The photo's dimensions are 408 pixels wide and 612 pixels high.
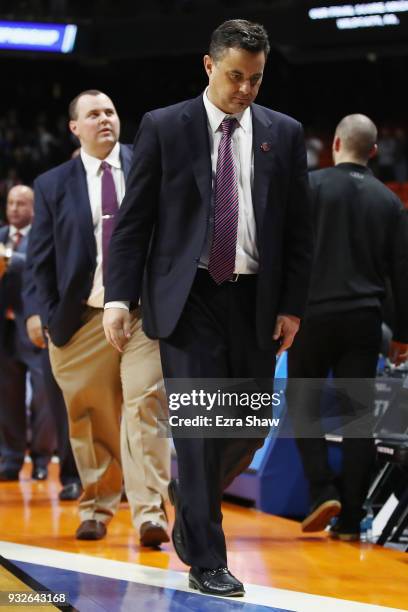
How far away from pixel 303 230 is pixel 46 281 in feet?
6.20

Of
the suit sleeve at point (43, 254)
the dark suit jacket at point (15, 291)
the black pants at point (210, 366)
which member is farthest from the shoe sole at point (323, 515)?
the dark suit jacket at point (15, 291)

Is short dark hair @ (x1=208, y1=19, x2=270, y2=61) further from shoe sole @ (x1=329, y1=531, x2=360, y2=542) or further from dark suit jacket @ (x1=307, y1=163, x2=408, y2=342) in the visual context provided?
shoe sole @ (x1=329, y1=531, x2=360, y2=542)

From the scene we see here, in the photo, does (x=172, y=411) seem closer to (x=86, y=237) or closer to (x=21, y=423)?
(x=86, y=237)

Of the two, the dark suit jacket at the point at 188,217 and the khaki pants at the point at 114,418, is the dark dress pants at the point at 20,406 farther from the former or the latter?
the dark suit jacket at the point at 188,217

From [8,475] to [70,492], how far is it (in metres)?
1.15

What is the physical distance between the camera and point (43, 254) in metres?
5.36

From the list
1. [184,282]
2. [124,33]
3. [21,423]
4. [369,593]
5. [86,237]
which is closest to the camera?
[184,282]

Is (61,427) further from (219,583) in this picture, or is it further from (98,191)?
(219,583)

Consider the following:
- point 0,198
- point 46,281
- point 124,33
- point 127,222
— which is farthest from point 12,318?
point 124,33

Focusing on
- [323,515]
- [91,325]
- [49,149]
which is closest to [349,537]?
[323,515]

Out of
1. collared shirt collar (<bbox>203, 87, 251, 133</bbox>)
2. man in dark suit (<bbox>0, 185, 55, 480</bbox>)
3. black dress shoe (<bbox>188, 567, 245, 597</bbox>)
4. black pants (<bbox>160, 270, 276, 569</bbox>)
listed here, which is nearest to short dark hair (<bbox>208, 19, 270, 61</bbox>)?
collared shirt collar (<bbox>203, 87, 251, 133</bbox>)

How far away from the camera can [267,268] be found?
3.68 m

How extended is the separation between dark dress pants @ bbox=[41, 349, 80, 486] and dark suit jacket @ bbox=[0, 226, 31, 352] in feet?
3.58

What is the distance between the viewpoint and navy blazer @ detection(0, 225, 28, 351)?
780 centimetres
